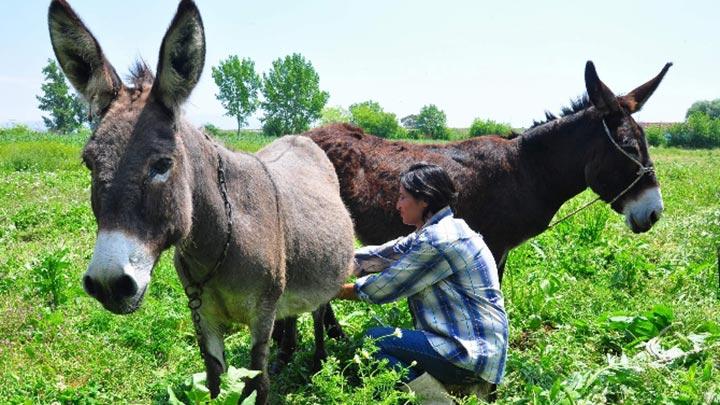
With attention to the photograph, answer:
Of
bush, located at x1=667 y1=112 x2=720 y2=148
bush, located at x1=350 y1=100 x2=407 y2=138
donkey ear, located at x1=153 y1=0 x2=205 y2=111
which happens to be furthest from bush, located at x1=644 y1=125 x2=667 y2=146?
donkey ear, located at x1=153 y1=0 x2=205 y2=111

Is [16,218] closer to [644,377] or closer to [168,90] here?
[168,90]

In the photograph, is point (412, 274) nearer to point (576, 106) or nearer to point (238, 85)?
point (576, 106)

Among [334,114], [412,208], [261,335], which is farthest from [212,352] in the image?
[334,114]

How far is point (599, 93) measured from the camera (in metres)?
4.52

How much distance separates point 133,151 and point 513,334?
3.73m

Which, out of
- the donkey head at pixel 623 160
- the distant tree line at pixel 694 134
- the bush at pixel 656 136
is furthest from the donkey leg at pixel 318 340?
the distant tree line at pixel 694 134

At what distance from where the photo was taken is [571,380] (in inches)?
127

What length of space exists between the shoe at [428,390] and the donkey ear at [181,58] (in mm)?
2145

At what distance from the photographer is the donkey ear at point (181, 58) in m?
2.26

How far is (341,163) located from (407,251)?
78.4 inches

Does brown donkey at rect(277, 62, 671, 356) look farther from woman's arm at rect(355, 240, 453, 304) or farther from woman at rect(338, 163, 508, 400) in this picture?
woman at rect(338, 163, 508, 400)

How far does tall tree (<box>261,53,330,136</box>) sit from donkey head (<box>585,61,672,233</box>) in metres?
67.0

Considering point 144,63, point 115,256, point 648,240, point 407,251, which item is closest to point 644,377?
point 407,251

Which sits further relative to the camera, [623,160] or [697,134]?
[697,134]
